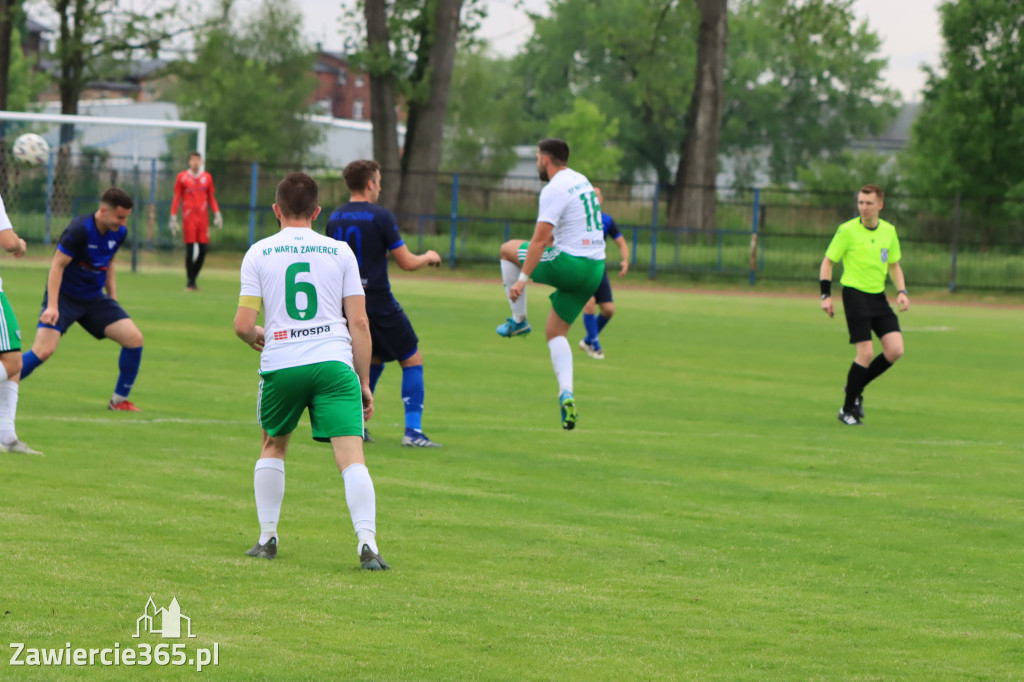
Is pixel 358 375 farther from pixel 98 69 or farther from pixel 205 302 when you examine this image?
pixel 98 69

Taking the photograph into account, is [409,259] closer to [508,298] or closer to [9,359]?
[508,298]

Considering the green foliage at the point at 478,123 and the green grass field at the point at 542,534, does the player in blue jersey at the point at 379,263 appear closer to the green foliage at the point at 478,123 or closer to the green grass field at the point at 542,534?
the green grass field at the point at 542,534

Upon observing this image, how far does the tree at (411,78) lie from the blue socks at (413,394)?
98.1ft

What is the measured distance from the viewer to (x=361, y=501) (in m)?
6.10

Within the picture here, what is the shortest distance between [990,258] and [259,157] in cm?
4396

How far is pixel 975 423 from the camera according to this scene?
12.2 m

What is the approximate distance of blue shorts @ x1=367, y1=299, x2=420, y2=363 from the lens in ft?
31.6

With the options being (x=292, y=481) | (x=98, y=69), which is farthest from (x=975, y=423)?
(x=98, y=69)

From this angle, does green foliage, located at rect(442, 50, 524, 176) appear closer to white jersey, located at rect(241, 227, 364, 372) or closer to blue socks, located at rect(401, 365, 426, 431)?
blue socks, located at rect(401, 365, 426, 431)

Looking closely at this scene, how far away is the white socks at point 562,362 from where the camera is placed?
10.6m

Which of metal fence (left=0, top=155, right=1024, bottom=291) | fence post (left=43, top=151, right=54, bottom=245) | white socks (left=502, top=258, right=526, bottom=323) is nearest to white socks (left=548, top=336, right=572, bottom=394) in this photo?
white socks (left=502, top=258, right=526, bottom=323)

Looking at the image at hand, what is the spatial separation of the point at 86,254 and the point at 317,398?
5.04 meters

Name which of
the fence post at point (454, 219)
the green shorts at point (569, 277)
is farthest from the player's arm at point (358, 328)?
the fence post at point (454, 219)

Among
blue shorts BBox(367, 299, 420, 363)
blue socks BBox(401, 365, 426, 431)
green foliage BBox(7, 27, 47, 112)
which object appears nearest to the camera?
blue shorts BBox(367, 299, 420, 363)
